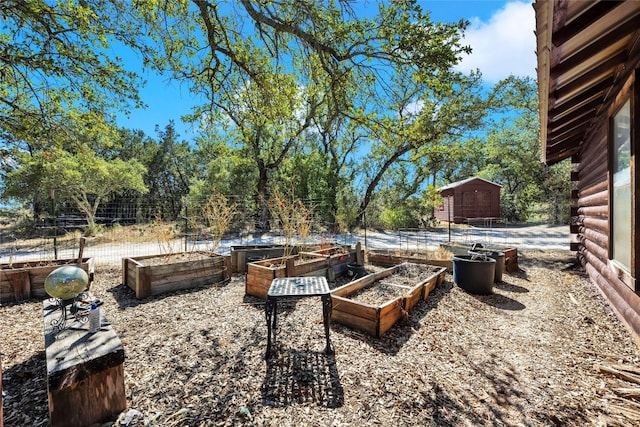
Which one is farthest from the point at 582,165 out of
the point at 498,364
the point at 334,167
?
the point at 334,167

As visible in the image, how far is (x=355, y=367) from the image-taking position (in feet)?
7.66

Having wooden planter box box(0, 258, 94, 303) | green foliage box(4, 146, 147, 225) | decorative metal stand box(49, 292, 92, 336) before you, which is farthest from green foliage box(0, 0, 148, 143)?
green foliage box(4, 146, 147, 225)

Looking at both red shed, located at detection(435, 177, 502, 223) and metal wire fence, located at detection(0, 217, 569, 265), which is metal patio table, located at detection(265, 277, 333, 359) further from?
red shed, located at detection(435, 177, 502, 223)

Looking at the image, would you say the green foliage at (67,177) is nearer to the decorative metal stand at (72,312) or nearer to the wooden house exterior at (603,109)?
the decorative metal stand at (72,312)

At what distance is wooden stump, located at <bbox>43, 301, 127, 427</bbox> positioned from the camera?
1582mm

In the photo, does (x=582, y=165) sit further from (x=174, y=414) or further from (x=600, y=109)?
(x=174, y=414)

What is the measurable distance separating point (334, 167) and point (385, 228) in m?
4.13

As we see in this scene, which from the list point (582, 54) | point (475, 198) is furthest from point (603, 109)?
point (475, 198)

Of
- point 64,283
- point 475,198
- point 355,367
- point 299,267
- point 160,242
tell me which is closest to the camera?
point 64,283

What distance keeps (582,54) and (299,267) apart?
3891mm

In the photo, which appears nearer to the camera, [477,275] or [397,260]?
[477,275]

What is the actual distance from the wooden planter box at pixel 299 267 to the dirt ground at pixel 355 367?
378 mm

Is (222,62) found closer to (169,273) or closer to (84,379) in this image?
(169,273)

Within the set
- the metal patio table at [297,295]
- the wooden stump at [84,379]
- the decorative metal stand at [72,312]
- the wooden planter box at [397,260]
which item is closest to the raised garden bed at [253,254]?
the wooden planter box at [397,260]
